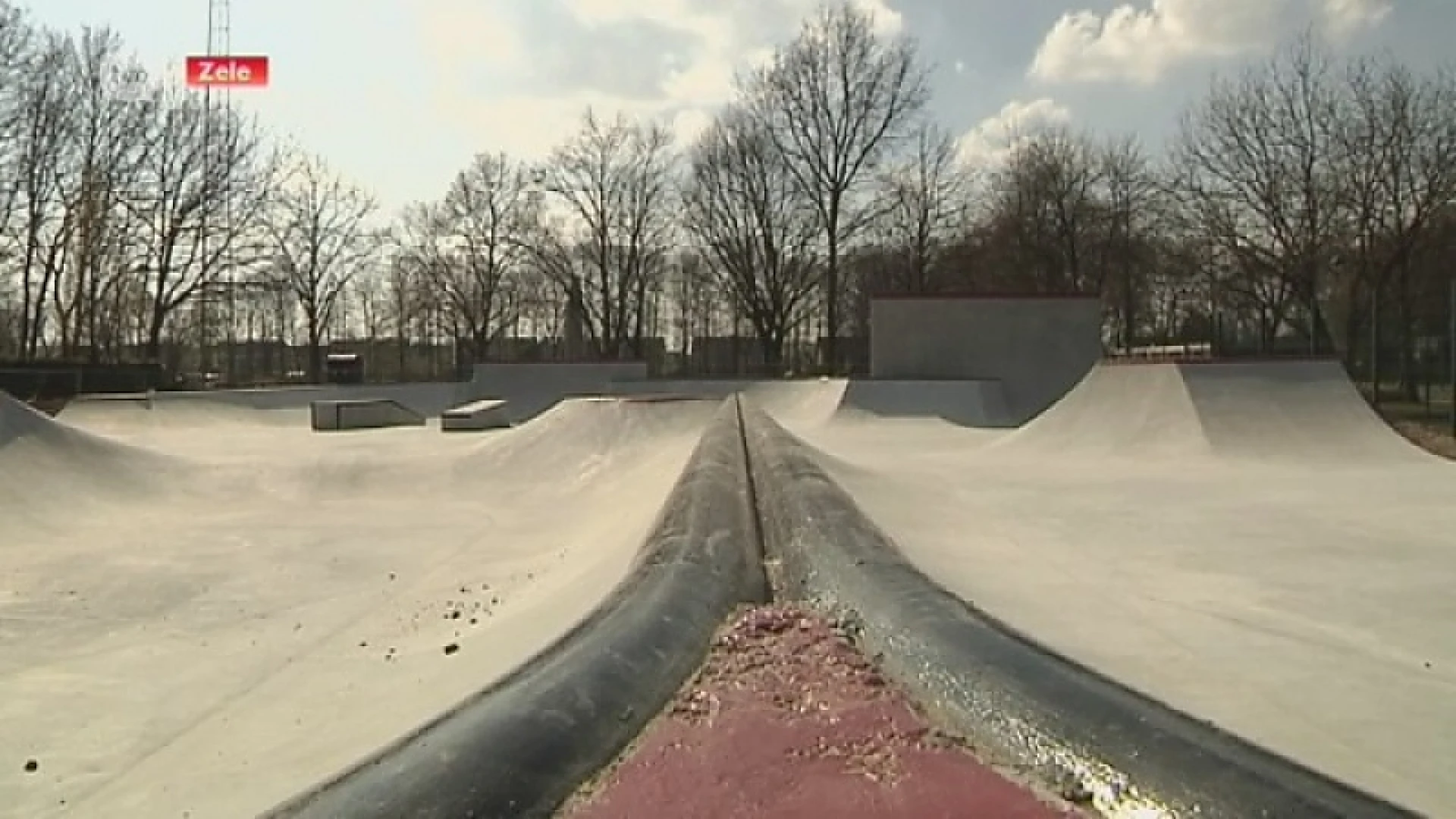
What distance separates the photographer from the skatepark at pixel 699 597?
2.66m

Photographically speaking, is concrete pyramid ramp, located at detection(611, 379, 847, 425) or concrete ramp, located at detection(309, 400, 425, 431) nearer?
concrete ramp, located at detection(309, 400, 425, 431)

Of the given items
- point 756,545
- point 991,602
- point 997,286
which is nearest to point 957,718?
point 756,545

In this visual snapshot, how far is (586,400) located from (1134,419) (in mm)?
8786

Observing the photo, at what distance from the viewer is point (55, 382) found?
3138 cm

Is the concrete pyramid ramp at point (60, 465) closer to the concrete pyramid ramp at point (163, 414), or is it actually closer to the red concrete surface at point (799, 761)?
the red concrete surface at point (799, 761)

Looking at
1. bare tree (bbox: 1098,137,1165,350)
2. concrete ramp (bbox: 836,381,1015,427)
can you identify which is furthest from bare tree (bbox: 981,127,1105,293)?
concrete ramp (bbox: 836,381,1015,427)

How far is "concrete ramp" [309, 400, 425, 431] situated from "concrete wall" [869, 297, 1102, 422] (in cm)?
1325

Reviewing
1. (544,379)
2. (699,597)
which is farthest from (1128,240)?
(699,597)

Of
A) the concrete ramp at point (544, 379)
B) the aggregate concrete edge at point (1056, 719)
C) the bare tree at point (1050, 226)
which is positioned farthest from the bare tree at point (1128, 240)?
the aggregate concrete edge at point (1056, 719)

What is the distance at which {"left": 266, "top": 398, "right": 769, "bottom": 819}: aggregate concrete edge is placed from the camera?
2193 mm

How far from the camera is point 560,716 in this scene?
2561mm

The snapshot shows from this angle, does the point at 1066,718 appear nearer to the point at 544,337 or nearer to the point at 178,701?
the point at 178,701

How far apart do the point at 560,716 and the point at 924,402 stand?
24.6m

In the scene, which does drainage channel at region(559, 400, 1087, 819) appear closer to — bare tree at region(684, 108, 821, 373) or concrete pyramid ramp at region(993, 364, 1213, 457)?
concrete pyramid ramp at region(993, 364, 1213, 457)
